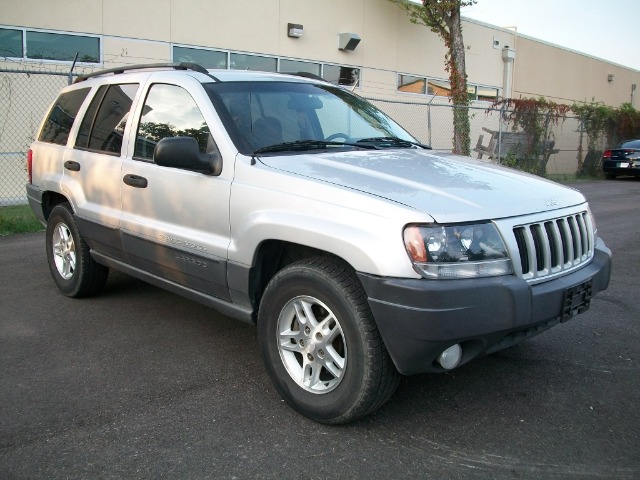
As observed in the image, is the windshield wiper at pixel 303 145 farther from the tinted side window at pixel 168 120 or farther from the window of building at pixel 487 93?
the window of building at pixel 487 93

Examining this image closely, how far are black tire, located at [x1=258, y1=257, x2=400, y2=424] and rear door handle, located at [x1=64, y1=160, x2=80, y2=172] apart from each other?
2516 mm

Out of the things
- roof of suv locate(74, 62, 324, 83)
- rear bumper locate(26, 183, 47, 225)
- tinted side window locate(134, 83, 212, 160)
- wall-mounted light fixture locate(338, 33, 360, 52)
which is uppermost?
wall-mounted light fixture locate(338, 33, 360, 52)

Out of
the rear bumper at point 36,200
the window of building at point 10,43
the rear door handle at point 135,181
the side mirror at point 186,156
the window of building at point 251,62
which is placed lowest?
the rear bumper at point 36,200

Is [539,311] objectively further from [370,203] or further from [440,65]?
[440,65]

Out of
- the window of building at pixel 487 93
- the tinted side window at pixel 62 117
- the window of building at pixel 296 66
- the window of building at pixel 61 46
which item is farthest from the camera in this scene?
the window of building at pixel 487 93

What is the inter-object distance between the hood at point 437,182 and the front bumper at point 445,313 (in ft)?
1.14

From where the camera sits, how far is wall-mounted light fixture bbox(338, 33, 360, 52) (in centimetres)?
1580

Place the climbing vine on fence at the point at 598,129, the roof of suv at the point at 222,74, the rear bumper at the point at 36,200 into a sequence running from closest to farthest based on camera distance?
the roof of suv at the point at 222,74
the rear bumper at the point at 36,200
the climbing vine on fence at the point at 598,129

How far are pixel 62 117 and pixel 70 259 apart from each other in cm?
129

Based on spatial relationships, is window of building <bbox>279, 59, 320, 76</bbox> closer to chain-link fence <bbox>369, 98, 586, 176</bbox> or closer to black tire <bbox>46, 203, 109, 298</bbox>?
chain-link fence <bbox>369, 98, 586, 176</bbox>

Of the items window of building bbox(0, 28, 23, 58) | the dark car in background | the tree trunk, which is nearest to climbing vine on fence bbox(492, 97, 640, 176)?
the dark car in background

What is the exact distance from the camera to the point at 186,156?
3.75 metres

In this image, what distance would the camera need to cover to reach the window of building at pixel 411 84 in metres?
17.9

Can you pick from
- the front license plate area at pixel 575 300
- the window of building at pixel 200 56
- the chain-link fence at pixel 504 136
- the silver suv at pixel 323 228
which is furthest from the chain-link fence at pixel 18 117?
the front license plate area at pixel 575 300
